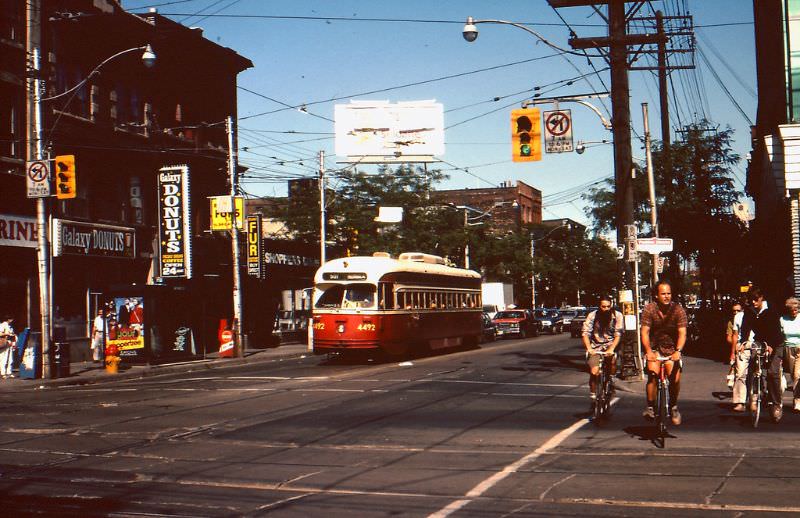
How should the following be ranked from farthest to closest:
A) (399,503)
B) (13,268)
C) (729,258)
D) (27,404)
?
1. (729,258)
2. (13,268)
3. (27,404)
4. (399,503)

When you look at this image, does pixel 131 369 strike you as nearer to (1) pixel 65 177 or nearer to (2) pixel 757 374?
(1) pixel 65 177

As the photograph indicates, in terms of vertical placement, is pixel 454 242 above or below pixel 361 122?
below

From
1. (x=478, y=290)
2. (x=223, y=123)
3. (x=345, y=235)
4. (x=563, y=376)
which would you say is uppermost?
(x=223, y=123)

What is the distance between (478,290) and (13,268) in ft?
61.2

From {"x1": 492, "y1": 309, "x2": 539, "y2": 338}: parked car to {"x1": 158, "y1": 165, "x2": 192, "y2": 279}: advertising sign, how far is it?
2379cm

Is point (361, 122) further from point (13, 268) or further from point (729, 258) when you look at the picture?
point (13, 268)

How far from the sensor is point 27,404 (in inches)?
748

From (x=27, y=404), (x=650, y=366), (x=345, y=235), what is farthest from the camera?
(x=345, y=235)

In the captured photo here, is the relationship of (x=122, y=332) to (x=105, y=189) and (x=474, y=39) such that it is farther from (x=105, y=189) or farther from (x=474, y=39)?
(x=474, y=39)

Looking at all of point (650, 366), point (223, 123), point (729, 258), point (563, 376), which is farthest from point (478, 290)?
point (650, 366)

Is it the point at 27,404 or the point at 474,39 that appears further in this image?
the point at 474,39

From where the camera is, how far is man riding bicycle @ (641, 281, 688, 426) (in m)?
12.0

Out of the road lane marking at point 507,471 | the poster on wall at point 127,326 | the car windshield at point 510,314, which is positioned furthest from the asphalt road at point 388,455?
the car windshield at point 510,314

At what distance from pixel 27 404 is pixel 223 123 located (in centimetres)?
2719
